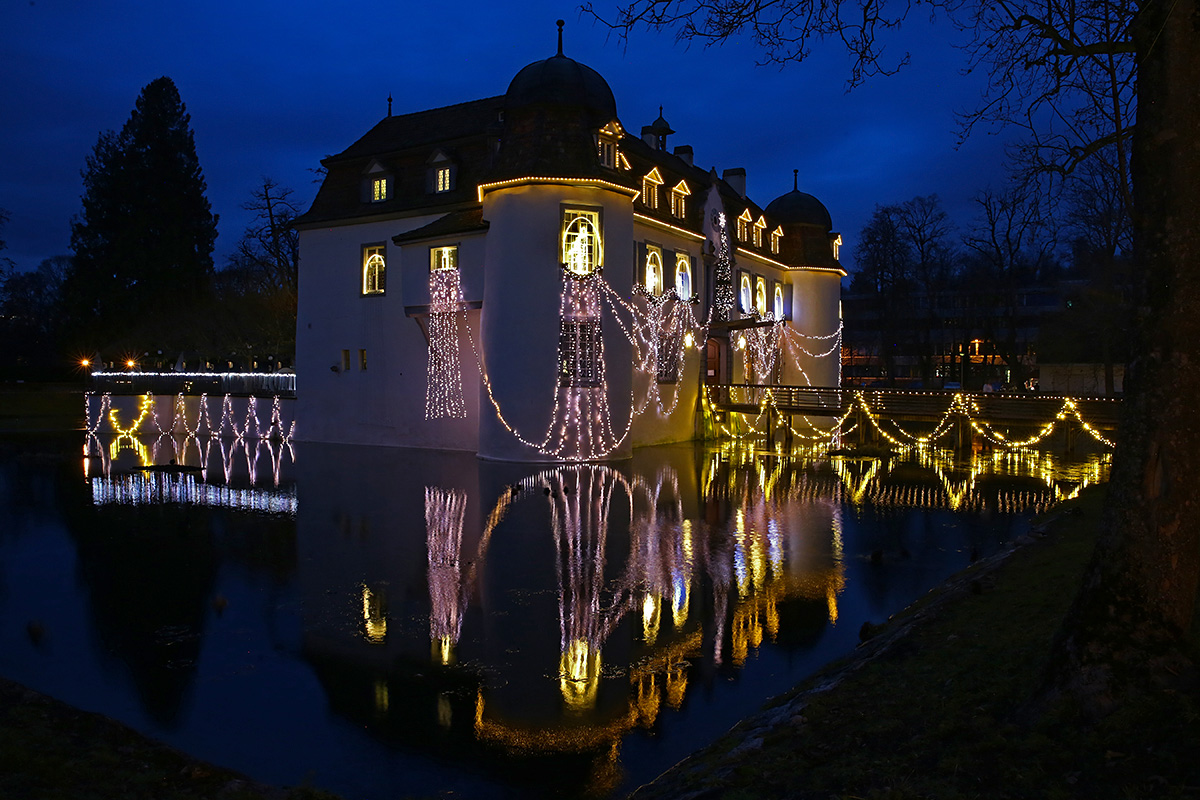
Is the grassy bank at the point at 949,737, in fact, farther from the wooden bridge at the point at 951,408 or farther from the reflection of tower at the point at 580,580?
the wooden bridge at the point at 951,408

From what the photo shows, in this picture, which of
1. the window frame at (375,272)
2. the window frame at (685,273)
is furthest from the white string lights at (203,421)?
the window frame at (685,273)

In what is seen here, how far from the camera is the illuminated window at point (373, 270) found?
29837 mm

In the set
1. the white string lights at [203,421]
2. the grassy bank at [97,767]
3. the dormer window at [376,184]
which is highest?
the dormer window at [376,184]

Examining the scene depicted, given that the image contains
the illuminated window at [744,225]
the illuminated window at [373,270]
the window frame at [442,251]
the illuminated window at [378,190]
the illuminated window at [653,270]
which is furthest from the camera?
the illuminated window at [744,225]

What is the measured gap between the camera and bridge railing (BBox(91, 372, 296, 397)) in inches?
1326

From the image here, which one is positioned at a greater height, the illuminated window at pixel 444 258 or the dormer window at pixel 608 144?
the dormer window at pixel 608 144

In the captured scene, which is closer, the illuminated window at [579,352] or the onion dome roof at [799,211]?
the illuminated window at [579,352]

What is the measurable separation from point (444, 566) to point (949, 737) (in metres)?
7.24

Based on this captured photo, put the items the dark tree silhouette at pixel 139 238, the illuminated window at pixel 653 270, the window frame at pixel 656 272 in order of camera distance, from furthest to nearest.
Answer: the dark tree silhouette at pixel 139 238 → the illuminated window at pixel 653 270 → the window frame at pixel 656 272

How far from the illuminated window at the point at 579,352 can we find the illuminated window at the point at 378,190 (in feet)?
31.6

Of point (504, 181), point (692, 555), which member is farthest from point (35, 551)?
point (504, 181)

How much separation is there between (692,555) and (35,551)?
29.4 feet

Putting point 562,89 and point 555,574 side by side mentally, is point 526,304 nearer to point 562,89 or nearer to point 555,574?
point 562,89

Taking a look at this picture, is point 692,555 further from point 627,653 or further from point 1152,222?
point 1152,222
